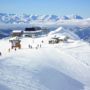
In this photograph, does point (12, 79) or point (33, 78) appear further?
point (33, 78)

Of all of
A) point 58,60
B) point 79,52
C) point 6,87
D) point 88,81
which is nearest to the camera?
point 6,87

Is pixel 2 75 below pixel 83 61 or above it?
above

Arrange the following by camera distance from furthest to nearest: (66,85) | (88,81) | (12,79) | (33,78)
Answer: (88,81), (66,85), (33,78), (12,79)

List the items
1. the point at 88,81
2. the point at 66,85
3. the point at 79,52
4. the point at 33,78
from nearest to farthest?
the point at 33,78 < the point at 66,85 < the point at 88,81 < the point at 79,52

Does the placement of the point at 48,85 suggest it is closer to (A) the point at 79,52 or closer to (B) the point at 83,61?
(B) the point at 83,61

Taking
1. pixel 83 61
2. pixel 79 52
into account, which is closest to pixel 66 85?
pixel 83 61

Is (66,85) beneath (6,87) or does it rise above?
beneath

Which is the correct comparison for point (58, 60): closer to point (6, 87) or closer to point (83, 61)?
point (83, 61)

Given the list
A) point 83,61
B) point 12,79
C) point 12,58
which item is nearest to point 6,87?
point 12,79

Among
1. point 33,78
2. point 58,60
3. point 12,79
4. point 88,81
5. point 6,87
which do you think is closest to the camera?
point 6,87
